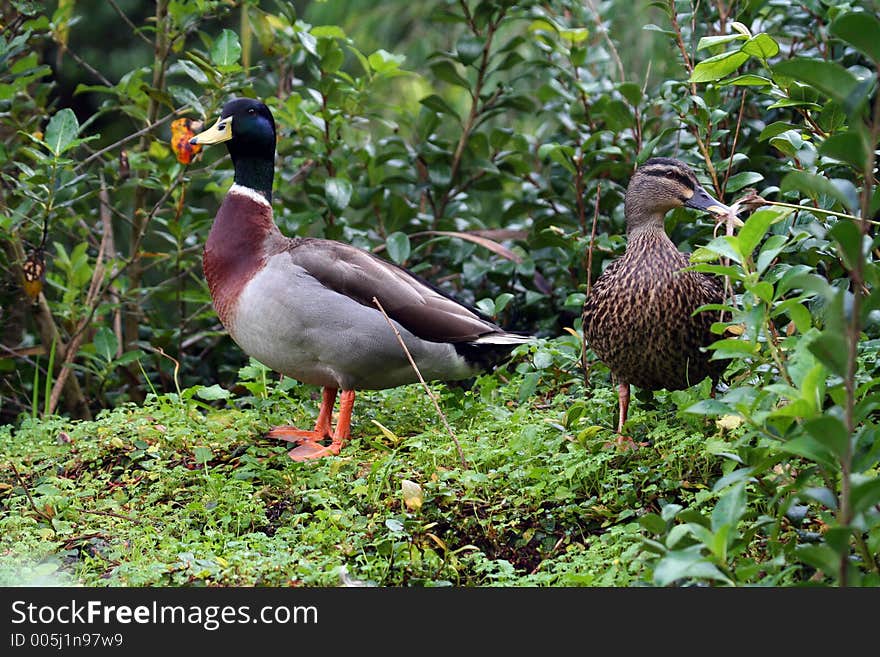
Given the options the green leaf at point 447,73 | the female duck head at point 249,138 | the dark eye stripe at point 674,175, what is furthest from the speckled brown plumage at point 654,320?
the green leaf at point 447,73

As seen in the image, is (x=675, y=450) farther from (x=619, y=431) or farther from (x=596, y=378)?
(x=596, y=378)

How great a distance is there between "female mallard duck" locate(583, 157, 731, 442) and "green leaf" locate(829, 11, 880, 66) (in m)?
1.30

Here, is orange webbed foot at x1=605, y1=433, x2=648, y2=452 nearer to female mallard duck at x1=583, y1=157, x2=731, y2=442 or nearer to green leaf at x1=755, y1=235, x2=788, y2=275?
female mallard duck at x1=583, y1=157, x2=731, y2=442

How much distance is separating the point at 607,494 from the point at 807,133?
4.44 ft

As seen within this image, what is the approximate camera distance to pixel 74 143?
410 centimetres

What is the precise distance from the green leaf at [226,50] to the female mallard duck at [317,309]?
405mm

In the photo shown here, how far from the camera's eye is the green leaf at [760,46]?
2.80m

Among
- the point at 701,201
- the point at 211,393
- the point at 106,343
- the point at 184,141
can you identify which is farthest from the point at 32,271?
the point at 701,201

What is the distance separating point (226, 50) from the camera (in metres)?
4.43

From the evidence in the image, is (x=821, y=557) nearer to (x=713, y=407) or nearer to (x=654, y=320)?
(x=713, y=407)

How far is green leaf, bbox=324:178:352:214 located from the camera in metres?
4.85

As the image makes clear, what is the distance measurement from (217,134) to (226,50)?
0.54 metres

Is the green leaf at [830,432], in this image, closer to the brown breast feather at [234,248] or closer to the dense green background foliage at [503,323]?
the dense green background foliage at [503,323]

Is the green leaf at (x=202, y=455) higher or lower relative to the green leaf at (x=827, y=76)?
lower
